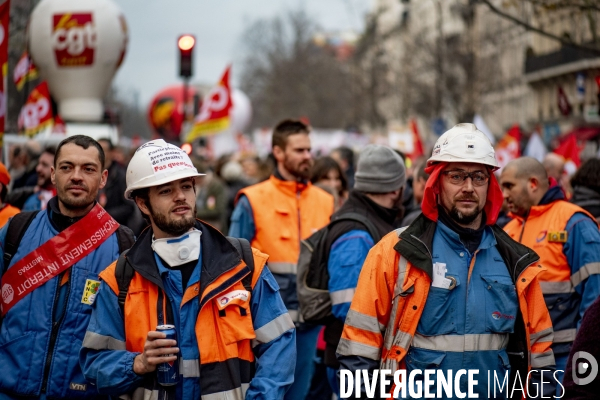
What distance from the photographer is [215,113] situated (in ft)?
A: 63.1

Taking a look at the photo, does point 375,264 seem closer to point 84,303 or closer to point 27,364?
point 84,303

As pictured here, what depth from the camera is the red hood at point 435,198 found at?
4.75m

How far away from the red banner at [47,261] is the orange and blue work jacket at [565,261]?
10.3 feet

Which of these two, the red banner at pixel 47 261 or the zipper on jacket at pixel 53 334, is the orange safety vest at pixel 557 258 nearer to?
the red banner at pixel 47 261

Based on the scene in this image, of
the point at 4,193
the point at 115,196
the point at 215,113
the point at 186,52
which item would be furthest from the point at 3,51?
the point at 215,113

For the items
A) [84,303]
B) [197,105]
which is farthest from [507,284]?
[197,105]

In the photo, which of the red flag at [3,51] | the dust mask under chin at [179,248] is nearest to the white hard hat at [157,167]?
the dust mask under chin at [179,248]

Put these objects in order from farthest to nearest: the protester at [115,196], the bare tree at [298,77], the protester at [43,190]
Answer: the bare tree at [298,77], the protester at [115,196], the protester at [43,190]

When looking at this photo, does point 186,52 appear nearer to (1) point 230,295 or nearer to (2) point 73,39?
(2) point 73,39

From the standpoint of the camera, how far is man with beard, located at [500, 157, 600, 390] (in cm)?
637

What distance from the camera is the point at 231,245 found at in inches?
171

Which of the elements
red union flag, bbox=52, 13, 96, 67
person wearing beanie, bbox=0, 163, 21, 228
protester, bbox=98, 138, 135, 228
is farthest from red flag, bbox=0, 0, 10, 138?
red union flag, bbox=52, 13, 96, 67

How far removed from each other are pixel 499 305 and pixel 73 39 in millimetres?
19272

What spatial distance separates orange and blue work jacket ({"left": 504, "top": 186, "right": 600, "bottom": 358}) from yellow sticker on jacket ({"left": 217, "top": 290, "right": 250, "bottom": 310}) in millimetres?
3010
